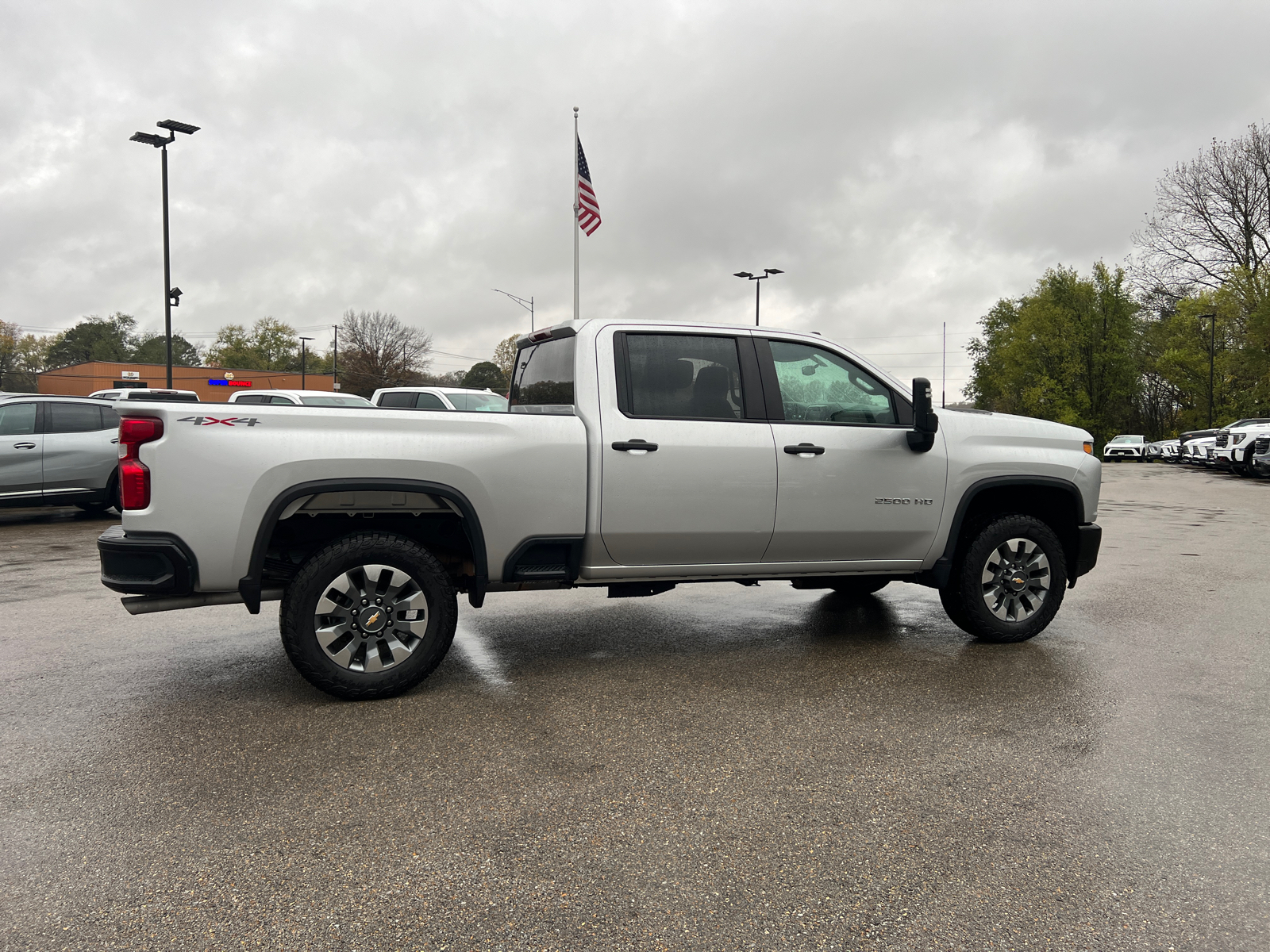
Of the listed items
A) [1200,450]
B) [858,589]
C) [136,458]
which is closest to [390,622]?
[136,458]

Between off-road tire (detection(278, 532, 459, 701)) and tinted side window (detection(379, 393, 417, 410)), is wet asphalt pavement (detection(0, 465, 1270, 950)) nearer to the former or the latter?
off-road tire (detection(278, 532, 459, 701))

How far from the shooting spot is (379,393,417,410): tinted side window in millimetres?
16734

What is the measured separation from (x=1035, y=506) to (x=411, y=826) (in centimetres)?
475

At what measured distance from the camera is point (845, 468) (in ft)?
18.0

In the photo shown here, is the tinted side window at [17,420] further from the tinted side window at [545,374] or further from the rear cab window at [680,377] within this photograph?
the rear cab window at [680,377]

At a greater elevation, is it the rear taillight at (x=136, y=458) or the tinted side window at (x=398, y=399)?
the tinted side window at (x=398, y=399)

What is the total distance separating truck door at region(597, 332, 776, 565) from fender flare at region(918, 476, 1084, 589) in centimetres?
125

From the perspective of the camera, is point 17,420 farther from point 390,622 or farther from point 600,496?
point 600,496

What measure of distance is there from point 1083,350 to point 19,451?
64525 mm

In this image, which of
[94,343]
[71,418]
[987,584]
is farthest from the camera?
[94,343]

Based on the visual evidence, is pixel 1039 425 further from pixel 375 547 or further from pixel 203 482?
pixel 203 482

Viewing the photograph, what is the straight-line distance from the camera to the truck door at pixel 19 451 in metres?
12.1

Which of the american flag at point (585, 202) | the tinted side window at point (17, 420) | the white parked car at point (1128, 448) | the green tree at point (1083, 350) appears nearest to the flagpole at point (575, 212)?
the american flag at point (585, 202)

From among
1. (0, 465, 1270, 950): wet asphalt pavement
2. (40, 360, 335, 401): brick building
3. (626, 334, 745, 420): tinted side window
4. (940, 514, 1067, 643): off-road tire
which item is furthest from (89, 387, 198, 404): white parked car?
(40, 360, 335, 401): brick building
